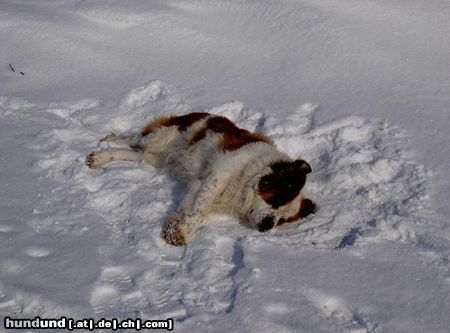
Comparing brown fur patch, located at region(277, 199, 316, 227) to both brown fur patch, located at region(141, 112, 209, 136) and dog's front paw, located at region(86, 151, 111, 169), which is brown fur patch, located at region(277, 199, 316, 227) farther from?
dog's front paw, located at region(86, 151, 111, 169)

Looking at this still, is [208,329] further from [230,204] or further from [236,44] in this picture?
[236,44]

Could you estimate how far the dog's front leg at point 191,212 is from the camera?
12.5ft

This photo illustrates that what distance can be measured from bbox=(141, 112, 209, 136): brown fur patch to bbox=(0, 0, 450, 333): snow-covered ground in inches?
17.6

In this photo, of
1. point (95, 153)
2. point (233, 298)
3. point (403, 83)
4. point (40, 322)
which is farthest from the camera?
point (403, 83)

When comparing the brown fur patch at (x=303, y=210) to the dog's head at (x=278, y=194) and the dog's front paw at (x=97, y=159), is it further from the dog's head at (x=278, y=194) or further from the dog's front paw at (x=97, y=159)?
the dog's front paw at (x=97, y=159)

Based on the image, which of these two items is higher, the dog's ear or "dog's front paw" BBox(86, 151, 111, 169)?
the dog's ear

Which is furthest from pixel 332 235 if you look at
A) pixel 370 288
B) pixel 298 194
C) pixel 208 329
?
pixel 208 329

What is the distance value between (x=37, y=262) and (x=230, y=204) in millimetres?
1632

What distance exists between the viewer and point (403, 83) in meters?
5.64

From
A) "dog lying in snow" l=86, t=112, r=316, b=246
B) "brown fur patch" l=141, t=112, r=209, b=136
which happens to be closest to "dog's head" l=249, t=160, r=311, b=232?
"dog lying in snow" l=86, t=112, r=316, b=246

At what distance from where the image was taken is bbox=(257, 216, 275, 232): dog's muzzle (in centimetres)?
394

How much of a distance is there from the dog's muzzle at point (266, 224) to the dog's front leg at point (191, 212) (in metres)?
0.50

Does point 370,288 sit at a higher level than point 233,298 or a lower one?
higher

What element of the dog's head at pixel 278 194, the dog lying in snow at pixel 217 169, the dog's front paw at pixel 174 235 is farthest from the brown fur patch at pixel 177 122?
the dog's front paw at pixel 174 235
